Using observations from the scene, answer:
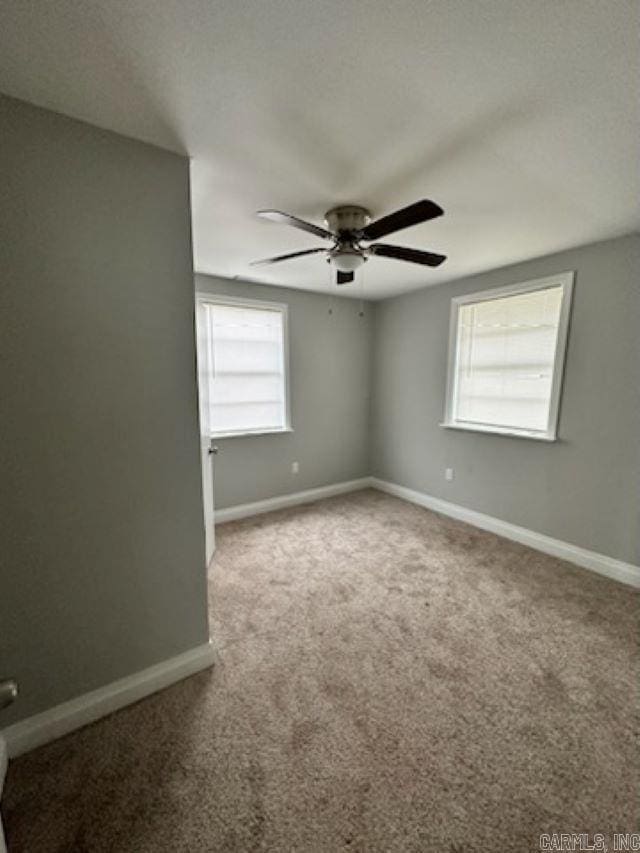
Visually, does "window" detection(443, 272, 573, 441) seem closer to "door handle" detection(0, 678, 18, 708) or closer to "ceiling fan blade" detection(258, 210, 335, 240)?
"ceiling fan blade" detection(258, 210, 335, 240)

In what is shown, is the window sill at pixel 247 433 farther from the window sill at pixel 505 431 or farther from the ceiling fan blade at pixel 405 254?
the ceiling fan blade at pixel 405 254

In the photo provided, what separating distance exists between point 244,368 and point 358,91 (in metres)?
2.53

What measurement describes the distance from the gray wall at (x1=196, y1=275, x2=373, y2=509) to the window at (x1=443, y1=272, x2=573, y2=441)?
116 cm

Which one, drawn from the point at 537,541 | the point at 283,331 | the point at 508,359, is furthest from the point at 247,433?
the point at 537,541

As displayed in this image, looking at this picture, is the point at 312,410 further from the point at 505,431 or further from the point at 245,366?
the point at 505,431

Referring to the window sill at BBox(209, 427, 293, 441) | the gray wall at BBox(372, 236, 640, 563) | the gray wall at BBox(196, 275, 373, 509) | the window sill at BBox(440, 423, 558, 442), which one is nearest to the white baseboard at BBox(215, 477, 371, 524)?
the gray wall at BBox(196, 275, 373, 509)

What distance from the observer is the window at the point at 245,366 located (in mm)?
3279

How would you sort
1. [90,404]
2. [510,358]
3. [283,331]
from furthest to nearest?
[283,331] → [510,358] → [90,404]

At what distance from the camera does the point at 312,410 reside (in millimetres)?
3920

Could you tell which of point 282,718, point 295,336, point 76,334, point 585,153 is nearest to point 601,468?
point 585,153

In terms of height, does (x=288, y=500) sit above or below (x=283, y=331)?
below

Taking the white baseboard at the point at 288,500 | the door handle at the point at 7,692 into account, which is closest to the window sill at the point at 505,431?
the white baseboard at the point at 288,500

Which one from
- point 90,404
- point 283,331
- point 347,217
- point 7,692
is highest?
point 347,217

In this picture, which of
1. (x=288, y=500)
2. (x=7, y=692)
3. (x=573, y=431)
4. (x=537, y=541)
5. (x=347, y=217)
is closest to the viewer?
(x=7, y=692)
